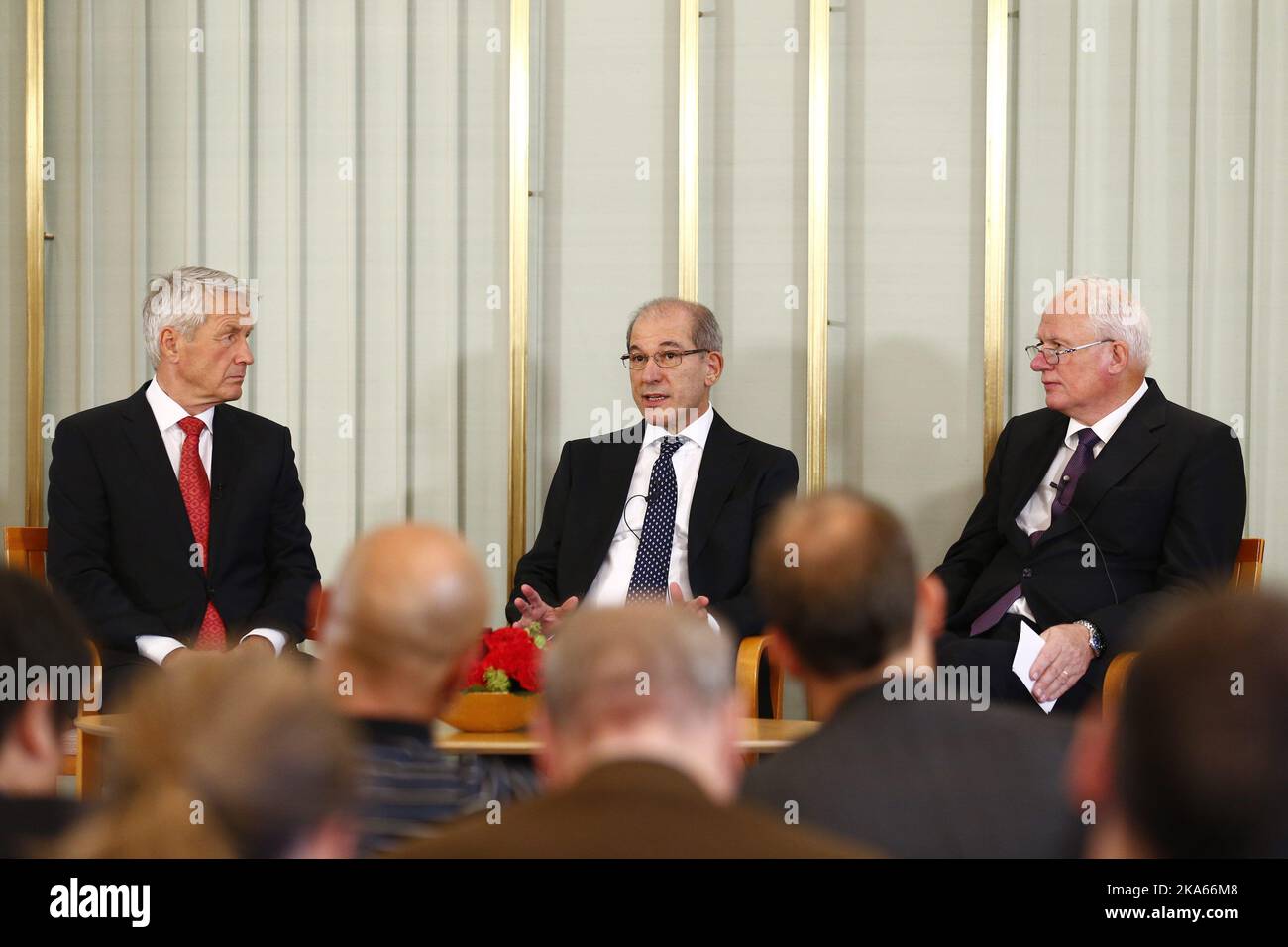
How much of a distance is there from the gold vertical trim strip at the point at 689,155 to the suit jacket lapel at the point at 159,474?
1.59 metres

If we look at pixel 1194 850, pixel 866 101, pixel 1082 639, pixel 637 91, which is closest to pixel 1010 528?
pixel 1082 639

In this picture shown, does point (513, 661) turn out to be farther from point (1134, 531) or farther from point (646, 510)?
point (1134, 531)

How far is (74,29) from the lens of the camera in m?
4.64

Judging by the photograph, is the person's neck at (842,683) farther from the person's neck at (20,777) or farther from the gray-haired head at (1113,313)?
A: the gray-haired head at (1113,313)

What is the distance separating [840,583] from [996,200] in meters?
2.97

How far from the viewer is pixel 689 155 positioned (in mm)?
4504

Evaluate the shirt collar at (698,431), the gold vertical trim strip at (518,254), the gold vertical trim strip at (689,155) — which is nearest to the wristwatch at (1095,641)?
the shirt collar at (698,431)

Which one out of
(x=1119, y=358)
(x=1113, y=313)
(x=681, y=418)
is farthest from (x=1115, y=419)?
(x=681, y=418)

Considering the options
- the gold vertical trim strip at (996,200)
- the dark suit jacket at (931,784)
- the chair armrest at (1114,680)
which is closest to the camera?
the dark suit jacket at (931,784)

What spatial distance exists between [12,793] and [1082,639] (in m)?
2.76

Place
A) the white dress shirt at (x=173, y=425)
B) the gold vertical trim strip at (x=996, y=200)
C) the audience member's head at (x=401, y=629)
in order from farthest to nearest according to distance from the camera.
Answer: the gold vertical trim strip at (x=996, y=200), the white dress shirt at (x=173, y=425), the audience member's head at (x=401, y=629)

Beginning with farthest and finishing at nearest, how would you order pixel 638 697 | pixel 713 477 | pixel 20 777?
pixel 713 477 < pixel 20 777 < pixel 638 697

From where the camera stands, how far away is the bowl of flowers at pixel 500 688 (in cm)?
310

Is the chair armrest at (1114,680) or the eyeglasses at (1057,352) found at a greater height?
the eyeglasses at (1057,352)
